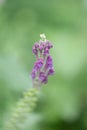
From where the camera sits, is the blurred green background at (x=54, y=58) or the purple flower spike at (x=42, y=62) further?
the blurred green background at (x=54, y=58)

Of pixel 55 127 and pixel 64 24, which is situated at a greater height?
pixel 64 24

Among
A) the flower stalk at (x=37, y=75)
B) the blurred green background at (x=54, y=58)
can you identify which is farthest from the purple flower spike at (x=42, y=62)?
the blurred green background at (x=54, y=58)

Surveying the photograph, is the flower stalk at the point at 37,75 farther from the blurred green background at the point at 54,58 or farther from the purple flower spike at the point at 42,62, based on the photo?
the blurred green background at the point at 54,58

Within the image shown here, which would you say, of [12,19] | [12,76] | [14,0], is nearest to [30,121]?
[12,76]

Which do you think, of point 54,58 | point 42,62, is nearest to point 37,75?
→ point 42,62

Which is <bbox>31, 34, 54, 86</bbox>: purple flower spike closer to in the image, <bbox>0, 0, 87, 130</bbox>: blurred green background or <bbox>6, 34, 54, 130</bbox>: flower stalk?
<bbox>6, 34, 54, 130</bbox>: flower stalk

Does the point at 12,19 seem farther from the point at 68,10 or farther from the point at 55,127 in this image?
the point at 55,127
